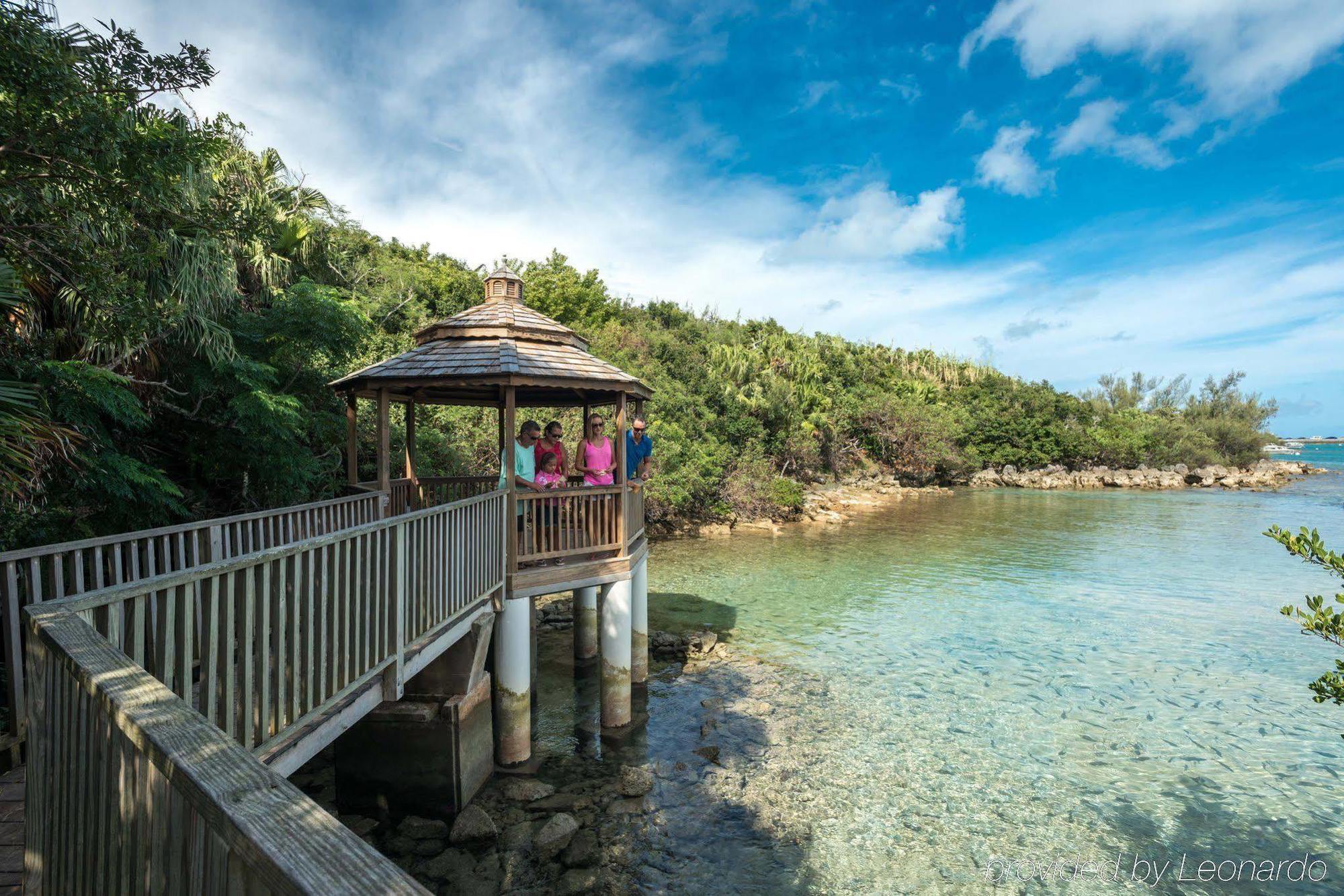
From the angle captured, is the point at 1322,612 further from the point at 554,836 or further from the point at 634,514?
the point at 634,514

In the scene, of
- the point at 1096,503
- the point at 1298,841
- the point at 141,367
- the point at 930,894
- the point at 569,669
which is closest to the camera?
the point at 930,894

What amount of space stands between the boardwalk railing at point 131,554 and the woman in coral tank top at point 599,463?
2.73 meters

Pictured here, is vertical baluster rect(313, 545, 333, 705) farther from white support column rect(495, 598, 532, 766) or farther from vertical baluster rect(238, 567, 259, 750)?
white support column rect(495, 598, 532, 766)

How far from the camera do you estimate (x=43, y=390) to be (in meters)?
8.01

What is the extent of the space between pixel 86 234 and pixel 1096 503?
4188 centimetres

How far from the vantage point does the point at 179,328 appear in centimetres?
1024

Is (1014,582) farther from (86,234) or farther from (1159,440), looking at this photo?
(1159,440)

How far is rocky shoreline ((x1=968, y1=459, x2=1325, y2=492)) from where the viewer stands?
45562 millimetres

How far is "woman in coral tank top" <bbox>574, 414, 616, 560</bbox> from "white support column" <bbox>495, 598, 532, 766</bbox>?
1.43 meters

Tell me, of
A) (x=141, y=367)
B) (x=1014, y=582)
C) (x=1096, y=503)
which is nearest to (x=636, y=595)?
(x=141, y=367)

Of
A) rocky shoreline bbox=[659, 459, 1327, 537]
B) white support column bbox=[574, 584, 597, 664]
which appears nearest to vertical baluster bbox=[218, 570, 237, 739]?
white support column bbox=[574, 584, 597, 664]

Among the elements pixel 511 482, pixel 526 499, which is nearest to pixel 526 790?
pixel 526 499

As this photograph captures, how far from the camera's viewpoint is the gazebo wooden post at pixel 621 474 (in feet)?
29.3

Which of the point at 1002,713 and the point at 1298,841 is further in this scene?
the point at 1002,713
